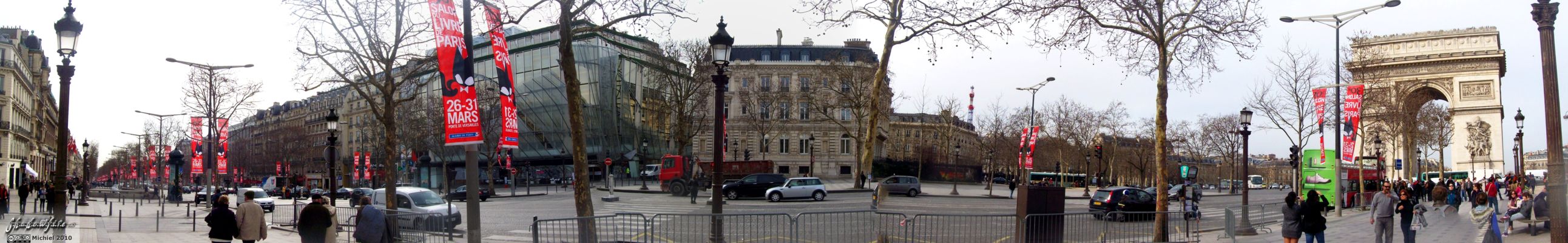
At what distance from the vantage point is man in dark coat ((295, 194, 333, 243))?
39.2 ft

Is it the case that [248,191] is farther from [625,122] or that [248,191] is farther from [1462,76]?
[1462,76]

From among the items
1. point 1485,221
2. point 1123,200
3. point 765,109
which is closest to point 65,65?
point 1485,221

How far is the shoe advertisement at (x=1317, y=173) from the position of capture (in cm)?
3394

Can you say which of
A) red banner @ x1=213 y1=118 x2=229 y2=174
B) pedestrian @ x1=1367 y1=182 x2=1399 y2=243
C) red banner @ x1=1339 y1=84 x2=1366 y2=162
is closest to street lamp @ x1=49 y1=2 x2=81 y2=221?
pedestrian @ x1=1367 y1=182 x2=1399 y2=243

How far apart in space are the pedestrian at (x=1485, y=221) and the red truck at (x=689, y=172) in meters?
26.2

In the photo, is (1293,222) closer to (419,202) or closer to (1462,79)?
Answer: (419,202)

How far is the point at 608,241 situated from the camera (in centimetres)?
1256

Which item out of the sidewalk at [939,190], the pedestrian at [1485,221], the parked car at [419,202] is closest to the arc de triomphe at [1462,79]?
the sidewalk at [939,190]

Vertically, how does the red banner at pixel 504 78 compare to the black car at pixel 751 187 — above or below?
above

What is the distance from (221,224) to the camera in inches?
454

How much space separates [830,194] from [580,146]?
26433mm

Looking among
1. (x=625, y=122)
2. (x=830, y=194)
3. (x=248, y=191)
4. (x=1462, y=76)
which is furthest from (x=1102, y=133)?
(x=248, y=191)

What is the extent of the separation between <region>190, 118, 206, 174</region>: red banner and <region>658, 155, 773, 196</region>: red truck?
56.6 ft

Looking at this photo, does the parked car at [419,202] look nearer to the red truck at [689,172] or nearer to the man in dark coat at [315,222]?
the man in dark coat at [315,222]
